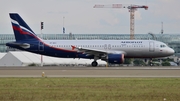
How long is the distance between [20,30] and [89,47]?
8970mm

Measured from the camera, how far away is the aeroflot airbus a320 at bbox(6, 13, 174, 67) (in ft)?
175

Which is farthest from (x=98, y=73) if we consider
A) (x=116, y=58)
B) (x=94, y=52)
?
(x=94, y=52)

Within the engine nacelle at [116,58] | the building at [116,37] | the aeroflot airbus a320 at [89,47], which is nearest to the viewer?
the engine nacelle at [116,58]

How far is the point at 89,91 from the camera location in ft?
75.7

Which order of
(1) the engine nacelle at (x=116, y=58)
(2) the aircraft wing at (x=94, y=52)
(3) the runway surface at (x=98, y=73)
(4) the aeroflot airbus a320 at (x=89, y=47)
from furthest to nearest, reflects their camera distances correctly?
(4) the aeroflot airbus a320 at (x=89, y=47) < (2) the aircraft wing at (x=94, y=52) < (1) the engine nacelle at (x=116, y=58) < (3) the runway surface at (x=98, y=73)

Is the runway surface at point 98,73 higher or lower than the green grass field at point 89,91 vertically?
lower

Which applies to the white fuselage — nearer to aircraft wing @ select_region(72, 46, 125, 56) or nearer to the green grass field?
aircraft wing @ select_region(72, 46, 125, 56)

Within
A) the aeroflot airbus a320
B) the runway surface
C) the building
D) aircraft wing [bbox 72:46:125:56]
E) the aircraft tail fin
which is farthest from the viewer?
the building

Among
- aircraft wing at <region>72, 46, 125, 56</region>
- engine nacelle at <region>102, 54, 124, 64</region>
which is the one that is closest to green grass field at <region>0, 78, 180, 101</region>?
engine nacelle at <region>102, 54, 124, 64</region>

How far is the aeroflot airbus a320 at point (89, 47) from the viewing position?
53250 millimetres

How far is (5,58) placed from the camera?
68625 mm

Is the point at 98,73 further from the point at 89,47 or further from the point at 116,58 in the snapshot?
the point at 89,47

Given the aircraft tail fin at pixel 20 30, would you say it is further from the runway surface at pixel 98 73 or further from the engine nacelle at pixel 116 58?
the runway surface at pixel 98 73

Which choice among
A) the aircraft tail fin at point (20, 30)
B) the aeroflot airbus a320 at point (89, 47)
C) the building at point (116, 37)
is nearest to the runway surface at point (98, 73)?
the aeroflot airbus a320 at point (89, 47)
